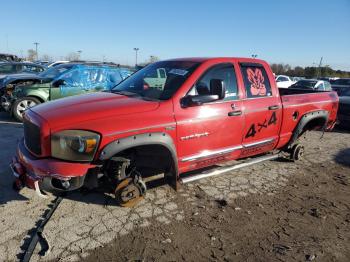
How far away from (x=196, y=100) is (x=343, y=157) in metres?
4.65

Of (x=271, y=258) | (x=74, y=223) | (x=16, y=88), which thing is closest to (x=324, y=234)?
(x=271, y=258)

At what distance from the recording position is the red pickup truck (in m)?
3.38

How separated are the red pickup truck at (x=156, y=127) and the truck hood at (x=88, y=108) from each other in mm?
11

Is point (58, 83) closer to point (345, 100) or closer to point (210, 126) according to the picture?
point (210, 126)

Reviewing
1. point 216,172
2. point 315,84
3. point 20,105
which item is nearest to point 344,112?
point 216,172

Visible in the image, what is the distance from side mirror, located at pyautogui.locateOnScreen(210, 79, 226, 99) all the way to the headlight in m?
1.66

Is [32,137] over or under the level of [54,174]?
over

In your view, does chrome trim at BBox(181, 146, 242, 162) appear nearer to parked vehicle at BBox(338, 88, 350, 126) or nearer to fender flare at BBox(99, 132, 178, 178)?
fender flare at BBox(99, 132, 178, 178)

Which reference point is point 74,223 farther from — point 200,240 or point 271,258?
point 271,258

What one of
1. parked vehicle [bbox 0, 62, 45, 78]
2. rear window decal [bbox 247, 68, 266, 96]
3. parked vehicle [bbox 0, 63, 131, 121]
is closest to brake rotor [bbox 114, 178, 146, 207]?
rear window decal [bbox 247, 68, 266, 96]

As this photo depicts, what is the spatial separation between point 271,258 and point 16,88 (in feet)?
27.2

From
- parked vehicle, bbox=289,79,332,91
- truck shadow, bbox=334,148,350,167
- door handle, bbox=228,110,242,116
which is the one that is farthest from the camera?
parked vehicle, bbox=289,79,332,91

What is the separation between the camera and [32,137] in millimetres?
3637

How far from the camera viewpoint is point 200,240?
343 centimetres
